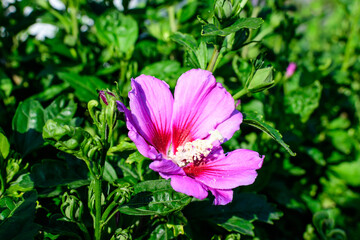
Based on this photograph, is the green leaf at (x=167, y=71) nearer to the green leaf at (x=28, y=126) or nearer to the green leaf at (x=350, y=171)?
the green leaf at (x=28, y=126)

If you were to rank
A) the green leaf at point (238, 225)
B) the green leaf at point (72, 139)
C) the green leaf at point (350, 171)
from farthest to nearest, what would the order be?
the green leaf at point (350, 171) → the green leaf at point (238, 225) → the green leaf at point (72, 139)

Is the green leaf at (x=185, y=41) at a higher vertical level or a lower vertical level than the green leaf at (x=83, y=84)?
higher

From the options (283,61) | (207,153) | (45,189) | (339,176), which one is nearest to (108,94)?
(207,153)

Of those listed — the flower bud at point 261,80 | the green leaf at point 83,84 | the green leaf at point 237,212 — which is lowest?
the green leaf at point 237,212

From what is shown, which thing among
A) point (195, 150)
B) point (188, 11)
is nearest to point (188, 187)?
point (195, 150)

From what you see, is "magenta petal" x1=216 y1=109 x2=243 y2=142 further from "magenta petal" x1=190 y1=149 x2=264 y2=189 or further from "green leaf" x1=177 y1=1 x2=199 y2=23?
"green leaf" x1=177 y1=1 x2=199 y2=23

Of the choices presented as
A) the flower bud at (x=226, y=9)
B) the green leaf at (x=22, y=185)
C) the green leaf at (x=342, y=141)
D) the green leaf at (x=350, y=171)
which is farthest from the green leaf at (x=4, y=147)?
the green leaf at (x=350, y=171)

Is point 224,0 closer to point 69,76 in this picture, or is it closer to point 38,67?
point 69,76
